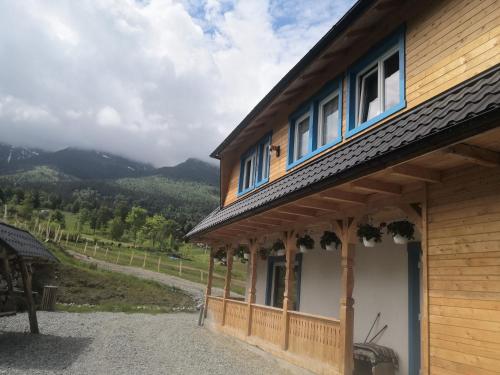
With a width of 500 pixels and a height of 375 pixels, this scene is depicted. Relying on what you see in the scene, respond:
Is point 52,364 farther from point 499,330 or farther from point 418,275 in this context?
point 499,330

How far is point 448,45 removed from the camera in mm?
5227

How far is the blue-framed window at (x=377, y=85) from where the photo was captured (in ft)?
20.1

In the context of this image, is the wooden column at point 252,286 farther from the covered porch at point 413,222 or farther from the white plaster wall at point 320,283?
the white plaster wall at point 320,283

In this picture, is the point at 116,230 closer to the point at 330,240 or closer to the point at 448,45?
the point at 330,240

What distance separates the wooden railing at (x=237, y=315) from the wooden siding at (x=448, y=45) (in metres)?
5.79

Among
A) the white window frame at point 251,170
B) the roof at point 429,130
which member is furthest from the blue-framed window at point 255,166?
the roof at point 429,130

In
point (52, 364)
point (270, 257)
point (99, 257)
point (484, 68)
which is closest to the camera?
point (484, 68)

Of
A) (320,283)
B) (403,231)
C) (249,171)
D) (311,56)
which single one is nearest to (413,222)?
(403,231)

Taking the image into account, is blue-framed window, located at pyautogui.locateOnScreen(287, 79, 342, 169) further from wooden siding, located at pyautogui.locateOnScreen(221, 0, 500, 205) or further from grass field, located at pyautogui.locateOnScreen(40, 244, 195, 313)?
grass field, located at pyautogui.locateOnScreen(40, 244, 195, 313)

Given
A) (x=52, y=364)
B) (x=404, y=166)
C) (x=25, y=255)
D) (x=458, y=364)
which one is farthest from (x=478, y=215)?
(x=25, y=255)

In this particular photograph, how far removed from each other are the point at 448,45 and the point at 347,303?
377cm

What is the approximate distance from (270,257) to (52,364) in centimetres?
672

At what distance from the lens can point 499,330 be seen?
3650 mm

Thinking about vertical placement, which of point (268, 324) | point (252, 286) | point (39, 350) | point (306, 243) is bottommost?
point (39, 350)
